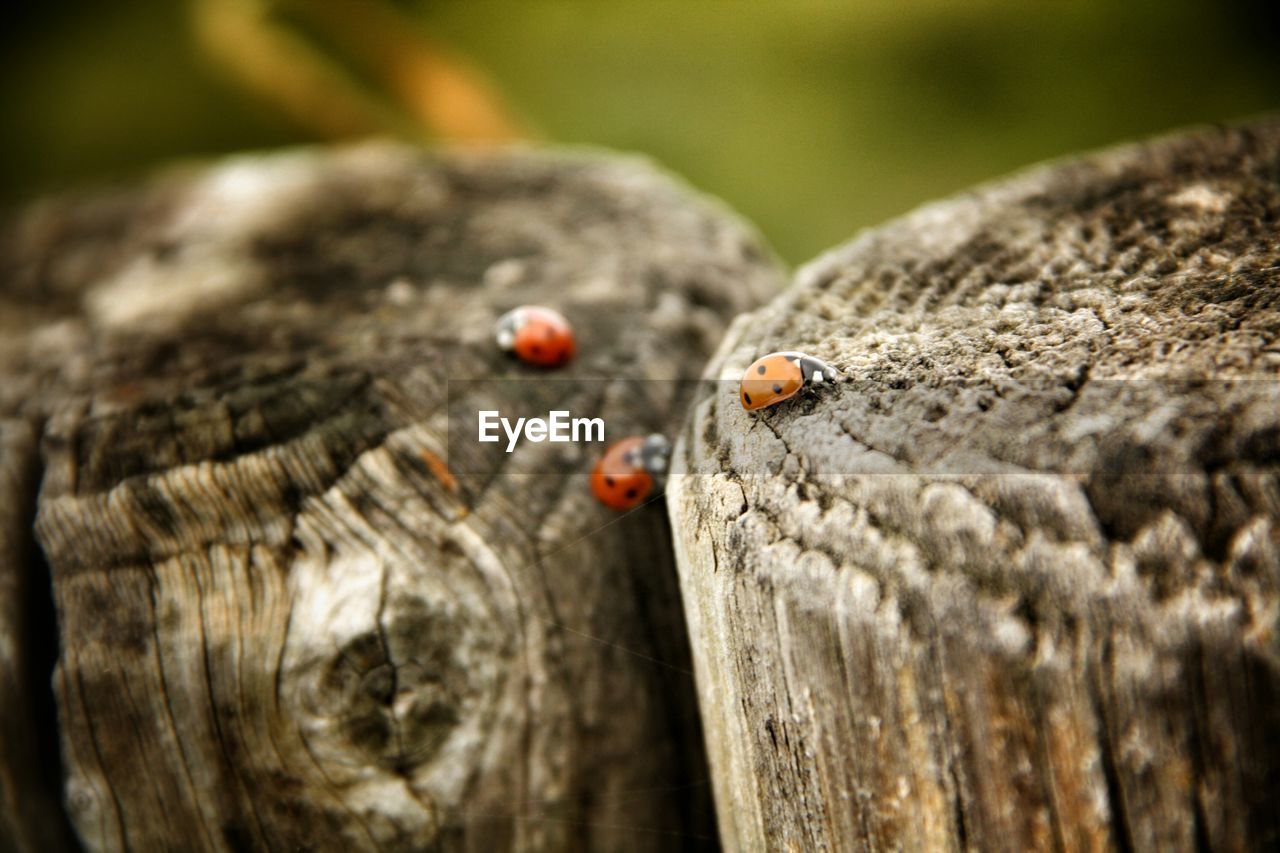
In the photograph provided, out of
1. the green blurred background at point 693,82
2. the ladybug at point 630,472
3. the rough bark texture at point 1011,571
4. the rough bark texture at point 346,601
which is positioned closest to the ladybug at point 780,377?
the rough bark texture at point 1011,571

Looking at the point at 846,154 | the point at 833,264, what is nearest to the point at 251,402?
the point at 833,264

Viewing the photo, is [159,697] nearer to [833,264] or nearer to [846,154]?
[833,264]

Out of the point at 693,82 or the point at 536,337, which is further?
the point at 693,82

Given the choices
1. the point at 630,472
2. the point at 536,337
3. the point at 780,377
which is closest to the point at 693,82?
the point at 536,337

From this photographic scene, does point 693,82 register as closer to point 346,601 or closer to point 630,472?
point 630,472

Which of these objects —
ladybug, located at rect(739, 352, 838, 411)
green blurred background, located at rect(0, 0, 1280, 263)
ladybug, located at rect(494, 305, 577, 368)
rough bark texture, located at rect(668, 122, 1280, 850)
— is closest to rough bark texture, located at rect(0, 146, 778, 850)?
ladybug, located at rect(494, 305, 577, 368)
